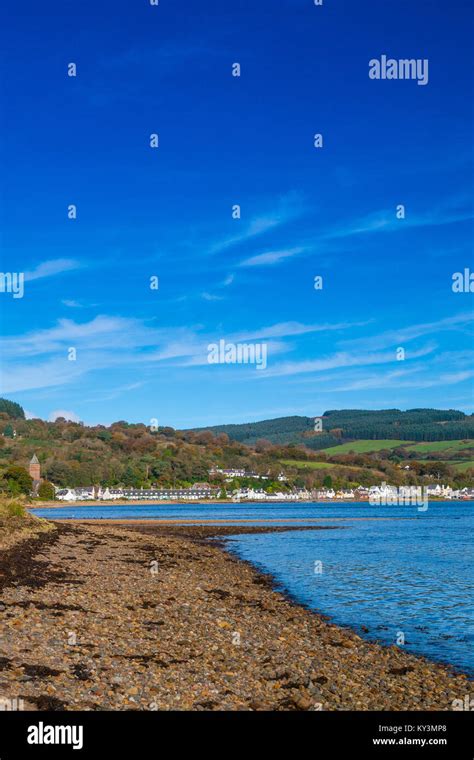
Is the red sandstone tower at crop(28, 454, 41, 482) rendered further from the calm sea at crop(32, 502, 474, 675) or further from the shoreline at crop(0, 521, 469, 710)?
the shoreline at crop(0, 521, 469, 710)

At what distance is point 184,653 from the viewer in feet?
46.3

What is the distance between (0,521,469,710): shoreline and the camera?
11008 millimetres

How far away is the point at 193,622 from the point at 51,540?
21.9m

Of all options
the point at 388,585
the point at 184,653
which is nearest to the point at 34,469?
the point at 388,585

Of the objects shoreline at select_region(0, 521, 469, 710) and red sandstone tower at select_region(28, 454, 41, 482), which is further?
red sandstone tower at select_region(28, 454, 41, 482)

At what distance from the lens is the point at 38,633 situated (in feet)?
46.7

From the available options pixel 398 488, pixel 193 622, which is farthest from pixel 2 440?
pixel 193 622

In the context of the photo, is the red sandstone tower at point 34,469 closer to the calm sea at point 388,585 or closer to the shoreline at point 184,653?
the calm sea at point 388,585

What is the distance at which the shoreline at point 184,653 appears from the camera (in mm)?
11008

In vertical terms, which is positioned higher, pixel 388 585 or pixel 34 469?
pixel 34 469

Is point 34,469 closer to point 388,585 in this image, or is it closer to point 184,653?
point 388,585

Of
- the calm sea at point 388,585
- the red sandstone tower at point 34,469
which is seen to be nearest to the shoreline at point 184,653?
the calm sea at point 388,585

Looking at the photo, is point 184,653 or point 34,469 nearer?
point 184,653

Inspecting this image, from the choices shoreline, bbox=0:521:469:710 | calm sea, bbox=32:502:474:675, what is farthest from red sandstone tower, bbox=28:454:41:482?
shoreline, bbox=0:521:469:710
